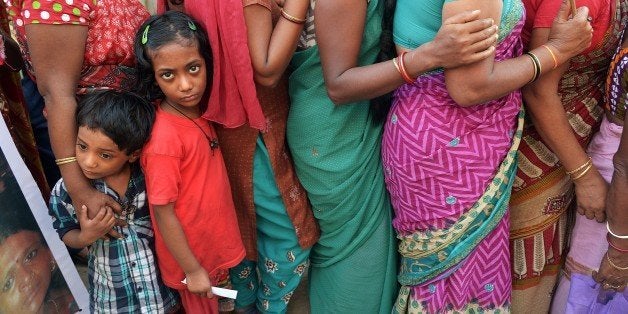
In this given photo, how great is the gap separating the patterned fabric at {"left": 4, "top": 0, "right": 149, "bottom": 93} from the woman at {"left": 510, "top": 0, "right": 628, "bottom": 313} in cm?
128

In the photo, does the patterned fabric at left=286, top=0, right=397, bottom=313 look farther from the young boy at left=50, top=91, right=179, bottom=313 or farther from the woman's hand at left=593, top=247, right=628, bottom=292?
the woman's hand at left=593, top=247, right=628, bottom=292

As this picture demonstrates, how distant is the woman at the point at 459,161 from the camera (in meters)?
1.70

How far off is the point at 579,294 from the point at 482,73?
0.98 m

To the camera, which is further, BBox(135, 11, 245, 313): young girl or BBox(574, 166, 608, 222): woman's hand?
BBox(574, 166, 608, 222): woman's hand

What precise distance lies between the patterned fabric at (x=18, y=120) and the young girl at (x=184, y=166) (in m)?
0.80

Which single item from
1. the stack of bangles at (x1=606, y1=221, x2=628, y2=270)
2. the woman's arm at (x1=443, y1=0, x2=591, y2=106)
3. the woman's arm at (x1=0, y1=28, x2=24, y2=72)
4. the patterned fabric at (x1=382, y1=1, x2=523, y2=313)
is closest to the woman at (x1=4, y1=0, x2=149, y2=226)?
the woman's arm at (x1=0, y1=28, x2=24, y2=72)

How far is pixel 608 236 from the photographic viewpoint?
192 cm

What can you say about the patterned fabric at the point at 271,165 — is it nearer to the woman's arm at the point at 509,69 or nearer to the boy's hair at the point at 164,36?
the boy's hair at the point at 164,36

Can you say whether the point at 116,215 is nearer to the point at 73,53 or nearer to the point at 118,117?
the point at 118,117

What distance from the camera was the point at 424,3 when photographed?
169cm

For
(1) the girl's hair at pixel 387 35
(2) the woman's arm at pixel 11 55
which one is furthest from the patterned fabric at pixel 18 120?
(1) the girl's hair at pixel 387 35

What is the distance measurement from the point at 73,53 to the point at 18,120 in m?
A: 0.88

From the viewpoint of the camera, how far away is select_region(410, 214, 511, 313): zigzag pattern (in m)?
2.03

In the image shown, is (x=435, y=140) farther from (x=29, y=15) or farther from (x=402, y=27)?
(x=29, y=15)
